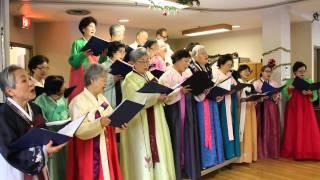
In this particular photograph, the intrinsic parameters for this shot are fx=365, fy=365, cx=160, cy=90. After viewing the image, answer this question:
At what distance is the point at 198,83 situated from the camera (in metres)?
3.60

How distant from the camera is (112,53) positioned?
12.1ft

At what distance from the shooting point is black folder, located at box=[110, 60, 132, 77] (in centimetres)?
323

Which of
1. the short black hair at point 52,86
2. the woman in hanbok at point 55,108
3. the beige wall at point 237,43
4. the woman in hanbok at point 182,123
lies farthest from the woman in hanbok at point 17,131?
the beige wall at point 237,43

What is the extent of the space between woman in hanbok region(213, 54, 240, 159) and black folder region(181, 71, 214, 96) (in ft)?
1.73

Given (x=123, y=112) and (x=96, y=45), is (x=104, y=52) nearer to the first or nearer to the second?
(x=96, y=45)

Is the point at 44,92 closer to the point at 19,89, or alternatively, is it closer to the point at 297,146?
the point at 19,89

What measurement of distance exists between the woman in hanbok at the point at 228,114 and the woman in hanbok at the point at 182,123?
0.61 meters

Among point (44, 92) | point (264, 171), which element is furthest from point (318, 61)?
point (44, 92)

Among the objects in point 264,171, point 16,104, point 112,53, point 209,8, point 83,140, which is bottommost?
point 264,171

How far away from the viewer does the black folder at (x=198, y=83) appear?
3.44 meters

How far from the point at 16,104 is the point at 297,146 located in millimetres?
4491

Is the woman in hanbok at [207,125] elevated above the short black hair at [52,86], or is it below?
below

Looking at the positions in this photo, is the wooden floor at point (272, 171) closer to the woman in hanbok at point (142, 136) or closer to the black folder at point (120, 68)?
the woman in hanbok at point (142, 136)

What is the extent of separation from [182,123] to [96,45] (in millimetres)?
1218
